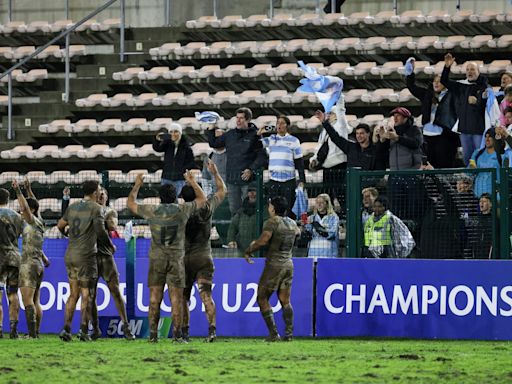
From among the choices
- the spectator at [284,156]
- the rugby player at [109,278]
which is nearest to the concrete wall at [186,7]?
the spectator at [284,156]

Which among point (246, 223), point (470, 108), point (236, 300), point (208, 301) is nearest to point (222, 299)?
point (236, 300)

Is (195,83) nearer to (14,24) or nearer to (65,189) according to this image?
(14,24)

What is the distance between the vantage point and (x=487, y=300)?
1689 centimetres

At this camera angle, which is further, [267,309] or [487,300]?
[487,300]

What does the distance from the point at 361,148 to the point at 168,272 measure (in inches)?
170

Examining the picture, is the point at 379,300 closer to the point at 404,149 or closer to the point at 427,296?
the point at 427,296

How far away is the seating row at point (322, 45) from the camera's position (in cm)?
2538

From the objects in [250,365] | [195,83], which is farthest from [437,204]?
[195,83]

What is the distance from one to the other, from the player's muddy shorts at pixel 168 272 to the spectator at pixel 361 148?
12.9 ft

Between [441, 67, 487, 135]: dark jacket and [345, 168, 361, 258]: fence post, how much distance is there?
268 centimetres

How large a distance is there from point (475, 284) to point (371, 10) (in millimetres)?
13360

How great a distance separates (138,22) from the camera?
3033 centimetres

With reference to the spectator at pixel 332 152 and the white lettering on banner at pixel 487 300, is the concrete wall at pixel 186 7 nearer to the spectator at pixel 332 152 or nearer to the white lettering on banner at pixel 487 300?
the spectator at pixel 332 152

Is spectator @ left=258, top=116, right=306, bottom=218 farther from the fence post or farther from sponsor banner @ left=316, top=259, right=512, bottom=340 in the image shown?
sponsor banner @ left=316, top=259, right=512, bottom=340
